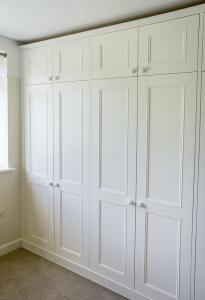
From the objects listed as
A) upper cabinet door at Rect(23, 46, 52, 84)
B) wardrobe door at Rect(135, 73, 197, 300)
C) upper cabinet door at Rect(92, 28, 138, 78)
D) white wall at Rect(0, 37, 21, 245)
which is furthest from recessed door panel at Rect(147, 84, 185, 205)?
white wall at Rect(0, 37, 21, 245)

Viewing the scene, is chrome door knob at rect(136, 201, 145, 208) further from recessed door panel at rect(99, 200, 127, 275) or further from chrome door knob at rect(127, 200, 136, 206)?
recessed door panel at rect(99, 200, 127, 275)

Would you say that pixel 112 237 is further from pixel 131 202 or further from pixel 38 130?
pixel 38 130

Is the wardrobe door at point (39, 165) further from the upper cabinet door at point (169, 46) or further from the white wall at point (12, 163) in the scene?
the upper cabinet door at point (169, 46)

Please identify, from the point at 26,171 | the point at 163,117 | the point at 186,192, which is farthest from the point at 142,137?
the point at 26,171

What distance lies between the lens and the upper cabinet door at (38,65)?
8.84ft

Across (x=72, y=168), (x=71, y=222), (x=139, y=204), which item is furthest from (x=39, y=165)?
(x=139, y=204)

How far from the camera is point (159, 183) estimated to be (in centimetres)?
207

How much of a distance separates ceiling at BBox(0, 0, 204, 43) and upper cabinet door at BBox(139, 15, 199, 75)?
15 centimetres

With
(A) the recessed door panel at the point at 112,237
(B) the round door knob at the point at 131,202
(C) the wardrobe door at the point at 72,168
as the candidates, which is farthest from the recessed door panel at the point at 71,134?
(B) the round door knob at the point at 131,202

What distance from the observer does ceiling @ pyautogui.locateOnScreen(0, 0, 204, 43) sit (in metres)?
1.96

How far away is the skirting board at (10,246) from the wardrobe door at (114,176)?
Answer: 3.55 feet

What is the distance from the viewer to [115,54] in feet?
7.32

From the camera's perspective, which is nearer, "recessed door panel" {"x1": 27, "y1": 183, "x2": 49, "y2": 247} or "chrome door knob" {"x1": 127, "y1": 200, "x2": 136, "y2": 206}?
"chrome door knob" {"x1": 127, "y1": 200, "x2": 136, "y2": 206}

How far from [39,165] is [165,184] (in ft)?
4.62
